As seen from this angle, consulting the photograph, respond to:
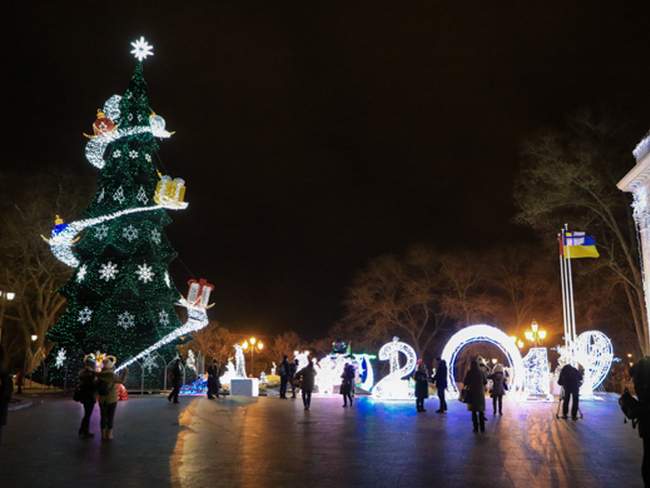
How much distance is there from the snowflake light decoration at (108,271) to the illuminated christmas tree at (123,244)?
43mm

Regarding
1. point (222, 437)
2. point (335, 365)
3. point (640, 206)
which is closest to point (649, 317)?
point (640, 206)

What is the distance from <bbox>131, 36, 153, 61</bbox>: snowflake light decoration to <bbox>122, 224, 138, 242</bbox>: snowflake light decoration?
315 inches

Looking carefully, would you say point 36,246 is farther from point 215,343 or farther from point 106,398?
point 215,343

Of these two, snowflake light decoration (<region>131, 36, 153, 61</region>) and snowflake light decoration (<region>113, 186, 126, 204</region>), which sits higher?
snowflake light decoration (<region>131, 36, 153, 61</region>)

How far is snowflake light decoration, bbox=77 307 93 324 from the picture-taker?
1121 inches

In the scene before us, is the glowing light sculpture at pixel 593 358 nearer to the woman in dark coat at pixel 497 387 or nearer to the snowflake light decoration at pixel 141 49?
the woman in dark coat at pixel 497 387

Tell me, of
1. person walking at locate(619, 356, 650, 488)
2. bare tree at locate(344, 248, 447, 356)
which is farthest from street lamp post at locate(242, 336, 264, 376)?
person walking at locate(619, 356, 650, 488)

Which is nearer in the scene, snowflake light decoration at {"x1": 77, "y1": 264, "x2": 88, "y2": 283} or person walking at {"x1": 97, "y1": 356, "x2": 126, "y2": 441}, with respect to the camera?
person walking at {"x1": 97, "y1": 356, "x2": 126, "y2": 441}

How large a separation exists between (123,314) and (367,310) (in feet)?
80.2

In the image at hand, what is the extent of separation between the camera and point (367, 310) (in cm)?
4991

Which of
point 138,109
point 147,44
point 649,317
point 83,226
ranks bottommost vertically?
point 649,317

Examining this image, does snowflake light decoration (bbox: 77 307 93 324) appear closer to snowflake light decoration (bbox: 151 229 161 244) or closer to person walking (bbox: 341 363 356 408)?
snowflake light decoration (bbox: 151 229 161 244)

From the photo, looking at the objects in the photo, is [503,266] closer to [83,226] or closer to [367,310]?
[367,310]

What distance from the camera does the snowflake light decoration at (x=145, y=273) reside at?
95.8 ft
